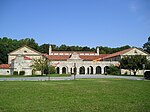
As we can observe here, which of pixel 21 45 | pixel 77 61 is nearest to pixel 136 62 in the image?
pixel 77 61

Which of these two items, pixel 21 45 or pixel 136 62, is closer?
pixel 136 62

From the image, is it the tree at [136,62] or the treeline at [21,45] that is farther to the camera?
the treeline at [21,45]

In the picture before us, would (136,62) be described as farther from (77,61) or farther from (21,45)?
(21,45)

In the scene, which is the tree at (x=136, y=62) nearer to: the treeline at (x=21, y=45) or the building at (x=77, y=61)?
the building at (x=77, y=61)

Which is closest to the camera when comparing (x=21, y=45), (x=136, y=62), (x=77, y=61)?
(x=136, y=62)

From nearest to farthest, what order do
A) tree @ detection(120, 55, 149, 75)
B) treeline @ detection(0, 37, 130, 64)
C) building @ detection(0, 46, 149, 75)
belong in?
tree @ detection(120, 55, 149, 75)
building @ detection(0, 46, 149, 75)
treeline @ detection(0, 37, 130, 64)

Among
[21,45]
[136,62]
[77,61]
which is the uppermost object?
[21,45]

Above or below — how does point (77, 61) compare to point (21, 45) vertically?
below

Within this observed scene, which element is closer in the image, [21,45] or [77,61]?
[77,61]

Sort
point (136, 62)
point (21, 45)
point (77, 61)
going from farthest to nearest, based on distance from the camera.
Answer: point (21, 45), point (77, 61), point (136, 62)

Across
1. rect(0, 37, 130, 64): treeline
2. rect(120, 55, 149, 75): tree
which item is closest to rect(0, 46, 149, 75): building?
rect(120, 55, 149, 75): tree

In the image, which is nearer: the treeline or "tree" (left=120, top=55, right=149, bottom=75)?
"tree" (left=120, top=55, right=149, bottom=75)

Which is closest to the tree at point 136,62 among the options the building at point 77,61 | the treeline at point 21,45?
the building at point 77,61

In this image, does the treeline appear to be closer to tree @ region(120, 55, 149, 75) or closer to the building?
the building
